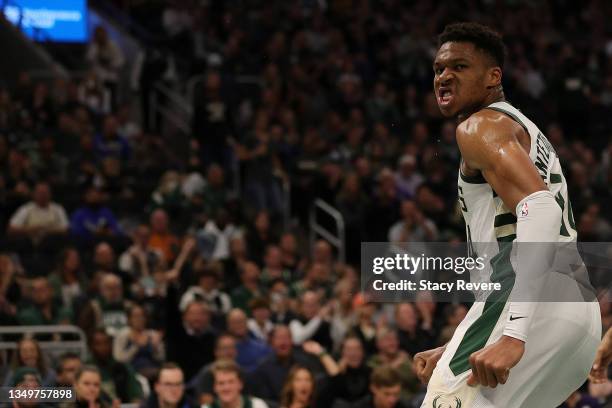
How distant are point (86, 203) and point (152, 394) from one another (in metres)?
5.59

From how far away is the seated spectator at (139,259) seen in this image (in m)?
12.8

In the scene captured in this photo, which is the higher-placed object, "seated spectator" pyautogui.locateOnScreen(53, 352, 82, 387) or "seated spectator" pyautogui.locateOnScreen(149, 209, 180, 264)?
"seated spectator" pyautogui.locateOnScreen(149, 209, 180, 264)

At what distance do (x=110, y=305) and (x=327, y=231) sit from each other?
5038 mm

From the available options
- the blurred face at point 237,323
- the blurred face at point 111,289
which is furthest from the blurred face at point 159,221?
the blurred face at point 237,323

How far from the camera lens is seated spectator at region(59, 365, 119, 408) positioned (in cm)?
719

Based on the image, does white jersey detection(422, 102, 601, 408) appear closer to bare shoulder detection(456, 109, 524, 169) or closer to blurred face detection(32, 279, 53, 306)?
bare shoulder detection(456, 109, 524, 169)

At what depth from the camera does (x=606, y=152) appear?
706 inches

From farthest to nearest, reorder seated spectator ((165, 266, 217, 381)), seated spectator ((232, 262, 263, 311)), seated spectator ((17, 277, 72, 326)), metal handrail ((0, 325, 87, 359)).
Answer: seated spectator ((232, 262, 263, 311)) → seated spectator ((17, 277, 72, 326)) → seated spectator ((165, 266, 217, 381)) → metal handrail ((0, 325, 87, 359))

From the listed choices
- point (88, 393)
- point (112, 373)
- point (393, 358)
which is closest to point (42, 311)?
point (112, 373)

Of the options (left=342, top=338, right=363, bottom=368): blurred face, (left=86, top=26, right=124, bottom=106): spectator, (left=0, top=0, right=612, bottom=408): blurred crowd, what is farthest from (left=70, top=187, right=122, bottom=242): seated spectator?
(left=86, top=26, right=124, bottom=106): spectator

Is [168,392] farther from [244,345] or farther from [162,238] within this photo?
[162,238]

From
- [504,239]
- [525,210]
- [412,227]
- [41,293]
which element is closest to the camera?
[525,210]

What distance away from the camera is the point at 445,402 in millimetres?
4281

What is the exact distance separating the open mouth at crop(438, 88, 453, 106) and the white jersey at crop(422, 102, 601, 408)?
201 millimetres
